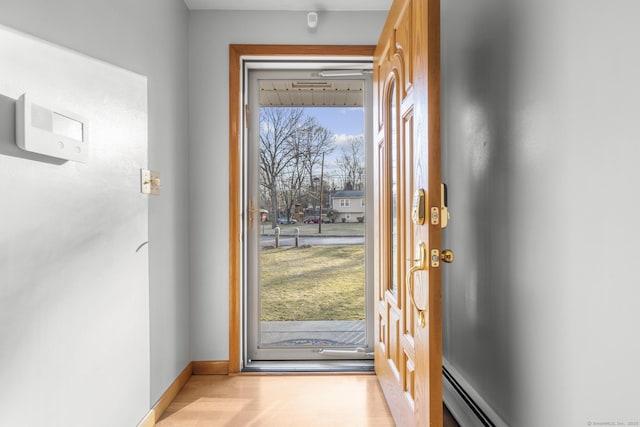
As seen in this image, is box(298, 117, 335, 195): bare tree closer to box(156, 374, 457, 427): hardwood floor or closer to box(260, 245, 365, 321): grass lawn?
box(260, 245, 365, 321): grass lawn

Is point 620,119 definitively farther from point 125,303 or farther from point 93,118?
point 125,303

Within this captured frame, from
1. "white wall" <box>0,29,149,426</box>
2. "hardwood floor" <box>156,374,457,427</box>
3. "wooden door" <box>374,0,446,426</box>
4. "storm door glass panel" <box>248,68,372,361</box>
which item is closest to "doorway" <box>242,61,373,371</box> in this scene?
"storm door glass panel" <box>248,68,372,361</box>

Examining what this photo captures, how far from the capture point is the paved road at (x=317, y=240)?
9.65 ft

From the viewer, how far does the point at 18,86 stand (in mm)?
1125

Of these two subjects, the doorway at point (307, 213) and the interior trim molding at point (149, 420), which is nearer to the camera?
the interior trim molding at point (149, 420)

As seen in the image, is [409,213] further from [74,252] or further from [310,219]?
[310,219]

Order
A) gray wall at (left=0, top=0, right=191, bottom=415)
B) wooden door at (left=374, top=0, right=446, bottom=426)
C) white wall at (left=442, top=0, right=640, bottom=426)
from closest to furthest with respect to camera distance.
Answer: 1. white wall at (left=442, top=0, right=640, bottom=426)
2. wooden door at (left=374, top=0, right=446, bottom=426)
3. gray wall at (left=0, top=0, right=191, bottom=415)

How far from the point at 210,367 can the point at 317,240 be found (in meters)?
1.15

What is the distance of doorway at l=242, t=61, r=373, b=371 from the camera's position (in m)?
2.88

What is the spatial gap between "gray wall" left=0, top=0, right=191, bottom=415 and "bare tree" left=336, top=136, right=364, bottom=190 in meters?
1.11

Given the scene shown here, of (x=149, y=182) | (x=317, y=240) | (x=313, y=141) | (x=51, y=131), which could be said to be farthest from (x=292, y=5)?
(x=51, y=131)

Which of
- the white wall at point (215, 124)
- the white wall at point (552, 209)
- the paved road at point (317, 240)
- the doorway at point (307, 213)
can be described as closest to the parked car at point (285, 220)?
the doorway at point (307, 213)

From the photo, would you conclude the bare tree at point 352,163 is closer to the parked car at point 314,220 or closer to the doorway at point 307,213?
the doorway at point 307,213

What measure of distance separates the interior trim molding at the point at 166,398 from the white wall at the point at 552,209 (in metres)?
1.56
